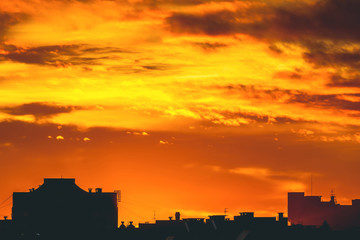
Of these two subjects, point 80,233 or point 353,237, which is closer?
point 353,237

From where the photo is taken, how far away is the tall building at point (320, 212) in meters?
166

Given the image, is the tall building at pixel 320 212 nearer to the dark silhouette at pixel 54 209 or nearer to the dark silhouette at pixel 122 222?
the dark silhouette at pixel 122 222

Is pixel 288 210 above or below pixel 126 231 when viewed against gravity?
above

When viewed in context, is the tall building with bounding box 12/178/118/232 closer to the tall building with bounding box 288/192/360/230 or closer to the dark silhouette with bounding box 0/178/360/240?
the dark silhouette with bounding box 0/178/360/240

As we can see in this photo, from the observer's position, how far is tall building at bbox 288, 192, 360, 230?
16562 centimetres

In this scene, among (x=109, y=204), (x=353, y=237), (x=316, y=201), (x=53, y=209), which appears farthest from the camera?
(x=316, y=201)

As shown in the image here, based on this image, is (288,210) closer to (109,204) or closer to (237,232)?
(109,204)

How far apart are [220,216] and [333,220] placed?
6186 centimetres

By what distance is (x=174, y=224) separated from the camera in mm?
122062

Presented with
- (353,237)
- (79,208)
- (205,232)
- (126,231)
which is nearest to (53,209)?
(79,208)

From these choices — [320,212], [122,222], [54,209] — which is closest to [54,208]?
[54,209]

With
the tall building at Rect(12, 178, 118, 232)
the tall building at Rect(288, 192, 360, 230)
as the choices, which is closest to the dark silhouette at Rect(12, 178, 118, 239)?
the tall building at Rect(12, 178, 118, 232)

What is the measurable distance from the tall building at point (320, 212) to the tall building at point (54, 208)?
1552 inches

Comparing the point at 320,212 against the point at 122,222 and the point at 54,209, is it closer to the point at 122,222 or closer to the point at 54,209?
the point at 122,222
